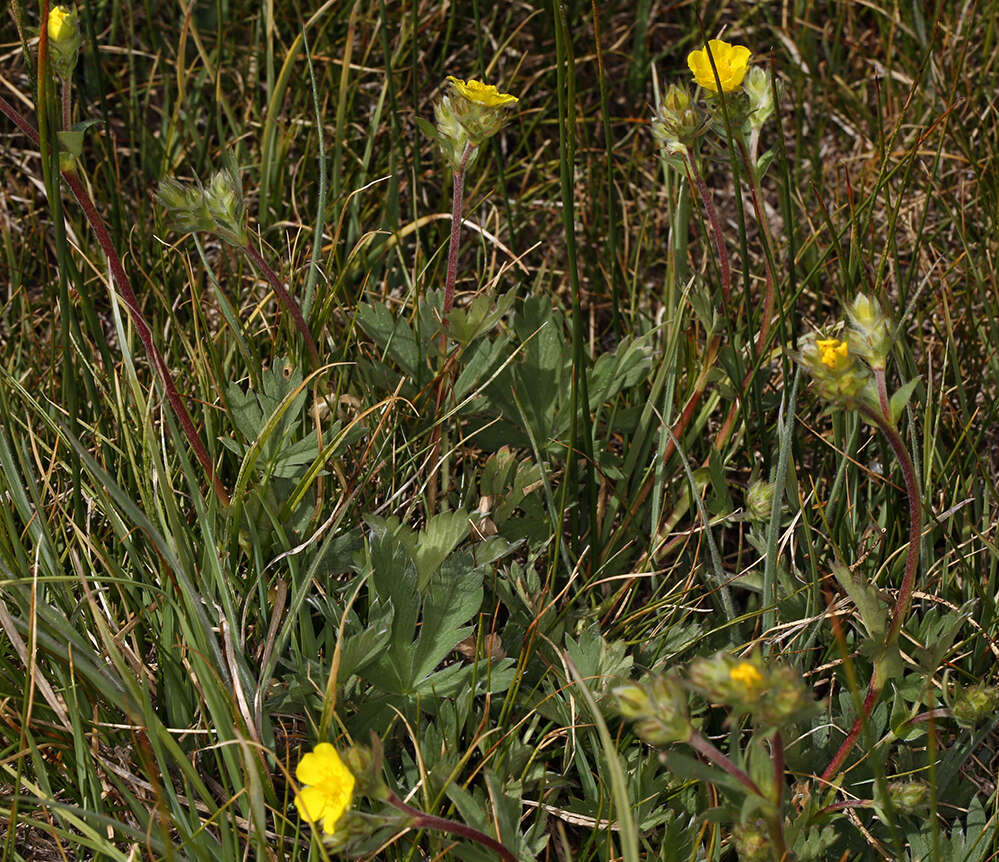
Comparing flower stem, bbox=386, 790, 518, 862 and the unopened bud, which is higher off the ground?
flower stem, bbox=386, 790, 518, 862

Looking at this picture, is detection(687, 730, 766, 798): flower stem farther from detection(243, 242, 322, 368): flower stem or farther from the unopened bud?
detection(243, 242, 322, 368): flower stem

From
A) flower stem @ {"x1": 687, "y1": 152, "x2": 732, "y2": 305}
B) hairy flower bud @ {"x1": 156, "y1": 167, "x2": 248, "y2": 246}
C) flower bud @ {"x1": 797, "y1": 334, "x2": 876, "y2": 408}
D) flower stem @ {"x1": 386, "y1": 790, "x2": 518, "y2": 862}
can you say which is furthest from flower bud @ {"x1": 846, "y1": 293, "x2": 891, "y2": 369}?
hairy flower bud @ {"x1": 156, "y1": 167, "x2": 248, "y2": 246}

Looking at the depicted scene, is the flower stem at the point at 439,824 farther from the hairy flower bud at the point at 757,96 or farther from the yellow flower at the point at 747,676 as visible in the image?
the hairy flower bud at the point at 757,96

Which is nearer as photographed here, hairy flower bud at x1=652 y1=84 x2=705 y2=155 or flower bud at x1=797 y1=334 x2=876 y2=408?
flower bud at x1=797 y1=334 x2=876 y2=408

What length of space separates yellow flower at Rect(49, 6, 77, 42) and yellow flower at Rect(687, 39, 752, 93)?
0.84 meters

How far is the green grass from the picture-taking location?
1.35 meters

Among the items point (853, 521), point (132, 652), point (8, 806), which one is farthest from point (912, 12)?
point (8, 806)

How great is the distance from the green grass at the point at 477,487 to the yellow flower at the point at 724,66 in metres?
0.07

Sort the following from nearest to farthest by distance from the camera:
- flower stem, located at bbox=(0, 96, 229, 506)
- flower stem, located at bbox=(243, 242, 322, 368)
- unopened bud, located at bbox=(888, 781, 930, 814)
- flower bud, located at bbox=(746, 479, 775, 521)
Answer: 1. unopened bud, located at bbox=(888, 781, 930, 814)
2. flower stem, located at bbox=(0, 96, 229, 506)
3. flower stem, located at bbox=(243, 242, 322, 368)
4. flower bud, located at bbox=(746, 479, 775, 521)

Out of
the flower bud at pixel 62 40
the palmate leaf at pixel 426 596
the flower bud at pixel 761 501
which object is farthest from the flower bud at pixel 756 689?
the flower bud at pixel 62 40

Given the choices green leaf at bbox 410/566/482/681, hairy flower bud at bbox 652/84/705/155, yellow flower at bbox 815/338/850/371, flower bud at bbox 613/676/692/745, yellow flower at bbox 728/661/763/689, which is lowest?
green leaf at bbox 410/566/482/681

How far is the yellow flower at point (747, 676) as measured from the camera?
1.03m

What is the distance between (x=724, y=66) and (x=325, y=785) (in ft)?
3.69

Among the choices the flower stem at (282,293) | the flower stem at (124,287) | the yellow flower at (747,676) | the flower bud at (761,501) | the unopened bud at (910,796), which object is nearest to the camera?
the yellow flower at (747,676)
